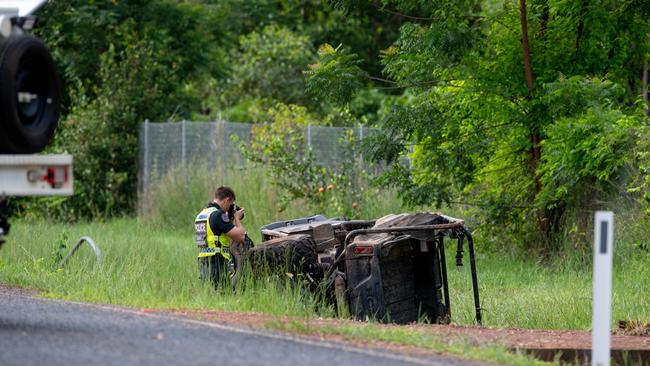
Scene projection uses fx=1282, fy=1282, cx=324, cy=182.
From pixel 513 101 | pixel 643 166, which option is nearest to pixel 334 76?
pixel 513 101

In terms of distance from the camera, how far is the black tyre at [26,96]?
31.1 ft

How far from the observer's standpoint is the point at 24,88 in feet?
32.8

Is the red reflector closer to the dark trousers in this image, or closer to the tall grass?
the dark trousers

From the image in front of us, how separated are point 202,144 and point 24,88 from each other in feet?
55.4

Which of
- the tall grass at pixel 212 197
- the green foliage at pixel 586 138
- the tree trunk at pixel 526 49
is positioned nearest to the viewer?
Result: the green foliage at pixel 586 138

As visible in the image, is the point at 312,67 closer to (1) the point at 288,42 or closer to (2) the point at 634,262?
(2) the point at 634,262

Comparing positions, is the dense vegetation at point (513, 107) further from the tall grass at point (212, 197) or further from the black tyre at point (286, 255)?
the black tyre at point (286, 255)

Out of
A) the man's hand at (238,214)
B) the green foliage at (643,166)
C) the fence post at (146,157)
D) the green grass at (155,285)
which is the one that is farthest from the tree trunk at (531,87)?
the fence post at (146,157)

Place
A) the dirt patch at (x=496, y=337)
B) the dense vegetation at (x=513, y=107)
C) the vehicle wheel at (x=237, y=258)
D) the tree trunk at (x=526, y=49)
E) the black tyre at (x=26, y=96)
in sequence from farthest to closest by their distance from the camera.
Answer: the tree trunk at (x=526, y=49)
the dense vegetation at (x=513, y=107)
the vehicle wheel at (x=237, y=258)
the dirt patch at (x=496, y=337)
the black tyre at (x=26, y=96)

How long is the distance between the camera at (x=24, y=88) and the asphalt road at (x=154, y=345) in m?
1.43

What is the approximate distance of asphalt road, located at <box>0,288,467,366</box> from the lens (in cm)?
807

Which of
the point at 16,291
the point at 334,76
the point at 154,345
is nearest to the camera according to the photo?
the point at 154,345

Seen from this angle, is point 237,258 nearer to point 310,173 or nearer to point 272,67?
point 310,173

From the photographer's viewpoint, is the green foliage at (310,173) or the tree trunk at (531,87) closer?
the tree trunk at (531,87)
